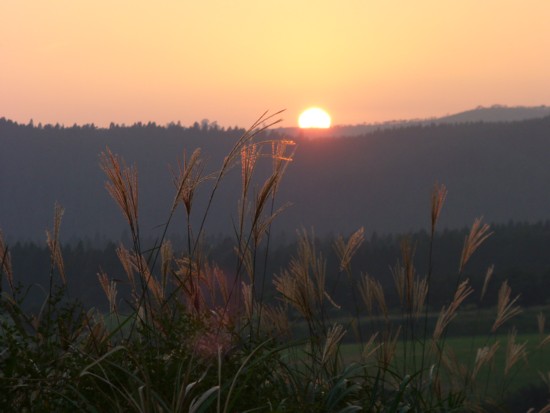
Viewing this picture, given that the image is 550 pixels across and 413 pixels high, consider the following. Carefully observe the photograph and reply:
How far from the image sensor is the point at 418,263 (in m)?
98.1

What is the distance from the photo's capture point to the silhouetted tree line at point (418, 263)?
66000 mm

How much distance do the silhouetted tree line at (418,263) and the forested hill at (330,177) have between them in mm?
52396

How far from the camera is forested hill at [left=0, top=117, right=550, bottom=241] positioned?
158m

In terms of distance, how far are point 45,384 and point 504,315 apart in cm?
260

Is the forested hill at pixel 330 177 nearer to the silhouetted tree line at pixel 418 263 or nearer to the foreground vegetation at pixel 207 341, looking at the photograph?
the silhouetted tree line at pixel 418 263

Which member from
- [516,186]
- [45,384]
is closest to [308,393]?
[45,384]

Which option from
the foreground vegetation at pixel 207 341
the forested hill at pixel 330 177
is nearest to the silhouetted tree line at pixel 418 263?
the forested hill at pixel 330 177

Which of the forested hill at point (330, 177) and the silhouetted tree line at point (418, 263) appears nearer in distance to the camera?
the silhouetted tree line at point (418, 263)

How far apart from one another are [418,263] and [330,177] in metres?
66.4

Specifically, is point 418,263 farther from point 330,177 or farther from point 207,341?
point 207,341

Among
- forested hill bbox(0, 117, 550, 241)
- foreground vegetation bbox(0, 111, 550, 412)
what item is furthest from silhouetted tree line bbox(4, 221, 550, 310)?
foreground vegetation bbox(0, 111, 550, 412)

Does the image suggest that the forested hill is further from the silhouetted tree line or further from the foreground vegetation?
the foreground vegetation

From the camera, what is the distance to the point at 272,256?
83000mm

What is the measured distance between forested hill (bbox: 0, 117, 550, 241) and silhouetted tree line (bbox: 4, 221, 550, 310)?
5240 cm
